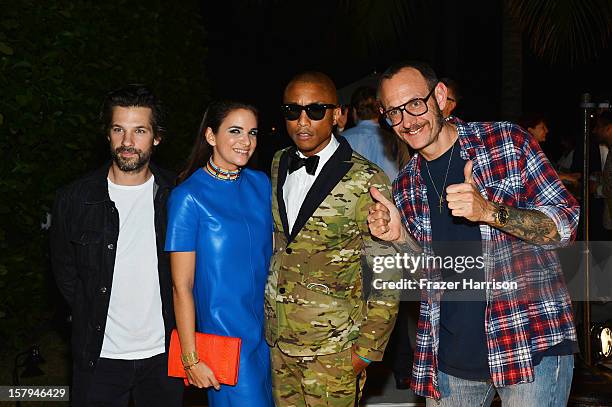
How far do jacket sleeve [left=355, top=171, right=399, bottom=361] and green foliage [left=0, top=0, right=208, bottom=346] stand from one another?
2206mm

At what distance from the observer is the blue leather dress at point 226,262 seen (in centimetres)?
371

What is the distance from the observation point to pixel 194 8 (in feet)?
48.5

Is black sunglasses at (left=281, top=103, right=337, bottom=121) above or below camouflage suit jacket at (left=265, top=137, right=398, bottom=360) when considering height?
above

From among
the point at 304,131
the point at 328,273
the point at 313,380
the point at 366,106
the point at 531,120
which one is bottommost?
the point at 313,380

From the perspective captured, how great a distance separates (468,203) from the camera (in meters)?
3.06

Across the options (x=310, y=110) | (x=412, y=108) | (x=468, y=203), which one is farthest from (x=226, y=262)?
(x=468, y=203)

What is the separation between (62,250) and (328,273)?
4.51ft

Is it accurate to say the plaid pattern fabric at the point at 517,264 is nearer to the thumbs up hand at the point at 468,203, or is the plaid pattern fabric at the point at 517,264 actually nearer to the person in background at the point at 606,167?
the thumbs up hand at the point at 468,203

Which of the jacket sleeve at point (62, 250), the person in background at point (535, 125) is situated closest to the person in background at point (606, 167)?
the person in background at point (535, 125)

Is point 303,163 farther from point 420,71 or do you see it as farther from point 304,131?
point 420,71

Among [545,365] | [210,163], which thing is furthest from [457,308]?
[210,163]

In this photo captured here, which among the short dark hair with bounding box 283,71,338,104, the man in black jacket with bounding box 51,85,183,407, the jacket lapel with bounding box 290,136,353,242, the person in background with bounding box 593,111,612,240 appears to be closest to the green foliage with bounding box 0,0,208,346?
the man in black jacket with bounding box 51,85,183,407

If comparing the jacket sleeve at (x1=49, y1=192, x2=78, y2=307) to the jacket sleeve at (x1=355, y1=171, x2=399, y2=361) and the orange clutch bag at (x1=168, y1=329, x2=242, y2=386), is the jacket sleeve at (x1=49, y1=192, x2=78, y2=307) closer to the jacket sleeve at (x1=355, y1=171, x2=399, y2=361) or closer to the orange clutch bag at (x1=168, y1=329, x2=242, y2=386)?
the orange clutch bag at (x1=168, y1=329, x2=242, y2=386)

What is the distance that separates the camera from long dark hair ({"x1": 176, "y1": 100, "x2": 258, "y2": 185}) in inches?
151
